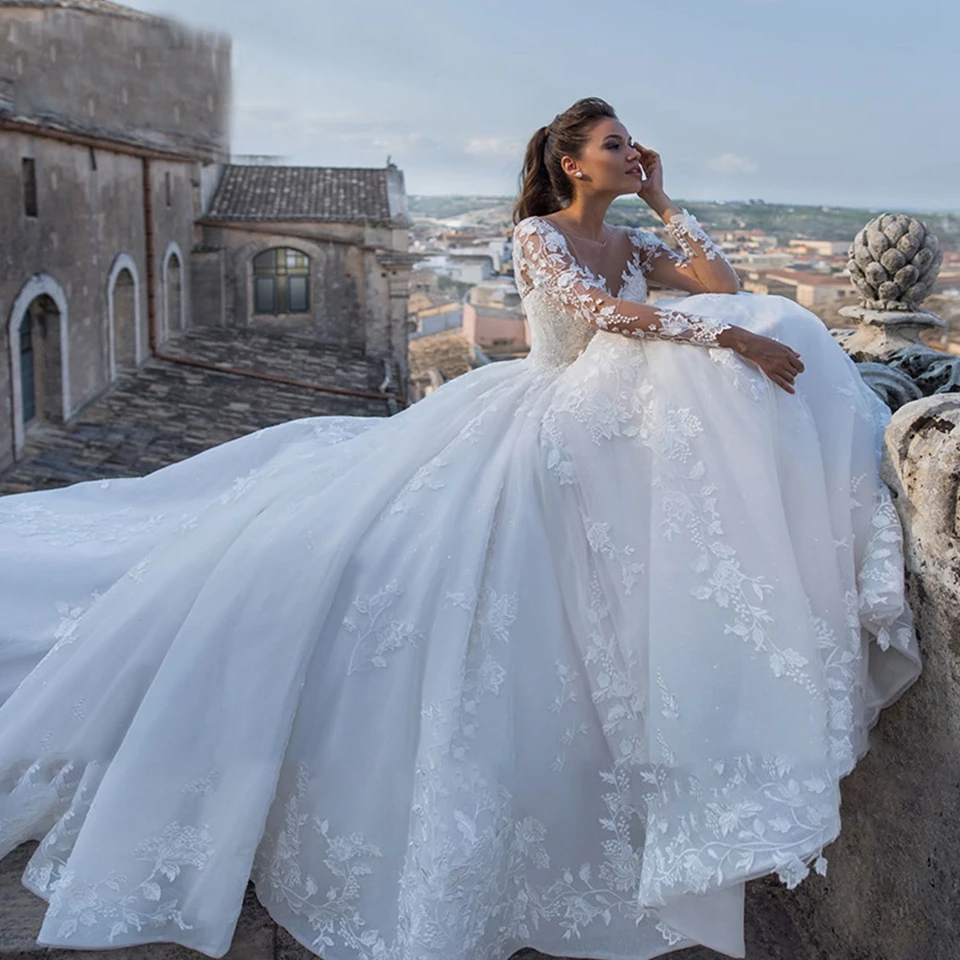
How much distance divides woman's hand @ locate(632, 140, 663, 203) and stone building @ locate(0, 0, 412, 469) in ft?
28.1

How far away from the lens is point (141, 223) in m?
14.9

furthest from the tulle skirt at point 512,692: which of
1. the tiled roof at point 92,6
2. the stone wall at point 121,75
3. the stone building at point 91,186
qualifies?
the tiled roof at point 92,6

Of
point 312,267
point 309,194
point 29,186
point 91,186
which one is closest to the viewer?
point 29,186

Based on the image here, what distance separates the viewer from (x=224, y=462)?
2586 mm

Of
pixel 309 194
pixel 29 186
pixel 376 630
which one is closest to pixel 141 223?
pixel 29 186

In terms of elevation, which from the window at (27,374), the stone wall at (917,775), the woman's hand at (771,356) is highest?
the woman's hand at (771,356)

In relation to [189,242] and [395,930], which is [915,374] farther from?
[189,242]

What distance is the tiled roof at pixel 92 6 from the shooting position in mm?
13670

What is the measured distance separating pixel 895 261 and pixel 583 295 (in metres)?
0.84

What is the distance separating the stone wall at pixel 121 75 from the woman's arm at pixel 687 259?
9406 millimetres

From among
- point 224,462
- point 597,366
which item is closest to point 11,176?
point 224,462

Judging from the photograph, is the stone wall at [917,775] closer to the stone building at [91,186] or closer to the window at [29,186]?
the stone building at [91,186]

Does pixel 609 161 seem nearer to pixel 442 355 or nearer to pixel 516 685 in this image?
pixel 516 685

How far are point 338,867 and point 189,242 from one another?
1799cm
